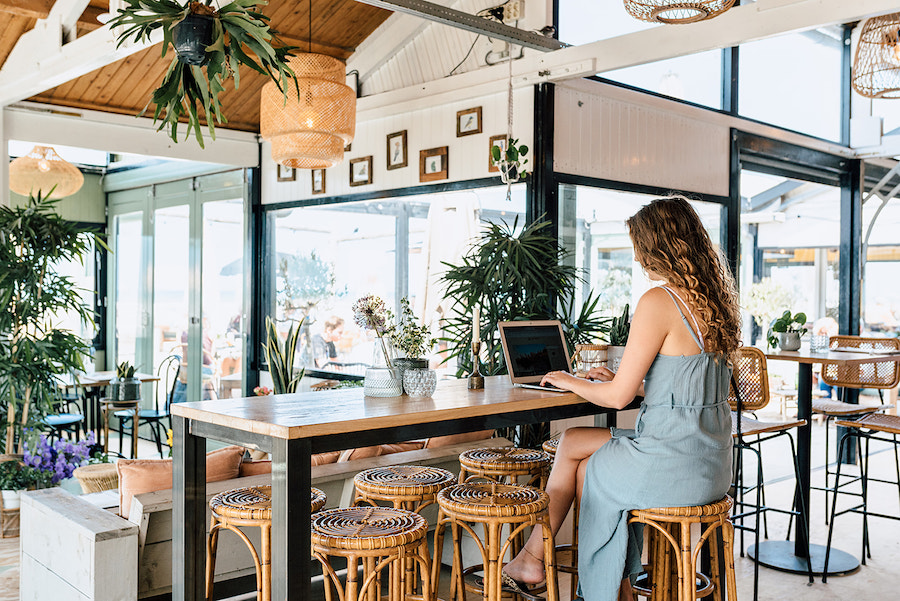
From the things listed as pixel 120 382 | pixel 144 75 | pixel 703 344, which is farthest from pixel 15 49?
pixel 703 344

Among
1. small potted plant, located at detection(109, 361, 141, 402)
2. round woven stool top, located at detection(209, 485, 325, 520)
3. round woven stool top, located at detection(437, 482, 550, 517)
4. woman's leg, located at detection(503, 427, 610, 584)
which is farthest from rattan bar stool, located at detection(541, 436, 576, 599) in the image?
small potted plant, located at detection(109, 361, 141, 402)

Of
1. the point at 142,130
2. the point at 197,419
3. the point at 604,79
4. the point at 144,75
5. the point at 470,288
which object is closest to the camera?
the point at 197,419

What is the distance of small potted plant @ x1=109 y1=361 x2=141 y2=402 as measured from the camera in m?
7.07

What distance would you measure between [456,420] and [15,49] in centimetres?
476

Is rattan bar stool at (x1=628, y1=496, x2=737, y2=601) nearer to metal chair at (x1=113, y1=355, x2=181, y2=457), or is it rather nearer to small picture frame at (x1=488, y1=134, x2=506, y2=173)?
small picture frame at (x1=488, y1=134, x2=506, y2=173)

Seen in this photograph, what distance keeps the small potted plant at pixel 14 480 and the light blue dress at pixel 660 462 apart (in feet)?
13.5

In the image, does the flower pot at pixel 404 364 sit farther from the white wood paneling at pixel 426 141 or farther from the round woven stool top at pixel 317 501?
the white wood paneling at pixel 426 141

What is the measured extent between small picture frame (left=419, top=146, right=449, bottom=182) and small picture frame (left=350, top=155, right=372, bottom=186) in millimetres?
642

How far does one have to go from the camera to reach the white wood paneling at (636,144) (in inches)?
216

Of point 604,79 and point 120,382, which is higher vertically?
point 604,79

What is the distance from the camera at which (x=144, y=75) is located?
680 centimetres

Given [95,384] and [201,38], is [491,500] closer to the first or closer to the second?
[201,38]

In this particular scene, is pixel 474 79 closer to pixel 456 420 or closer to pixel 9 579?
pixel 456 420

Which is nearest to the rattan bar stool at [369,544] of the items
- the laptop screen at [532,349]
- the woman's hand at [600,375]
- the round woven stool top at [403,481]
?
the round woven stool top at [403,481]
